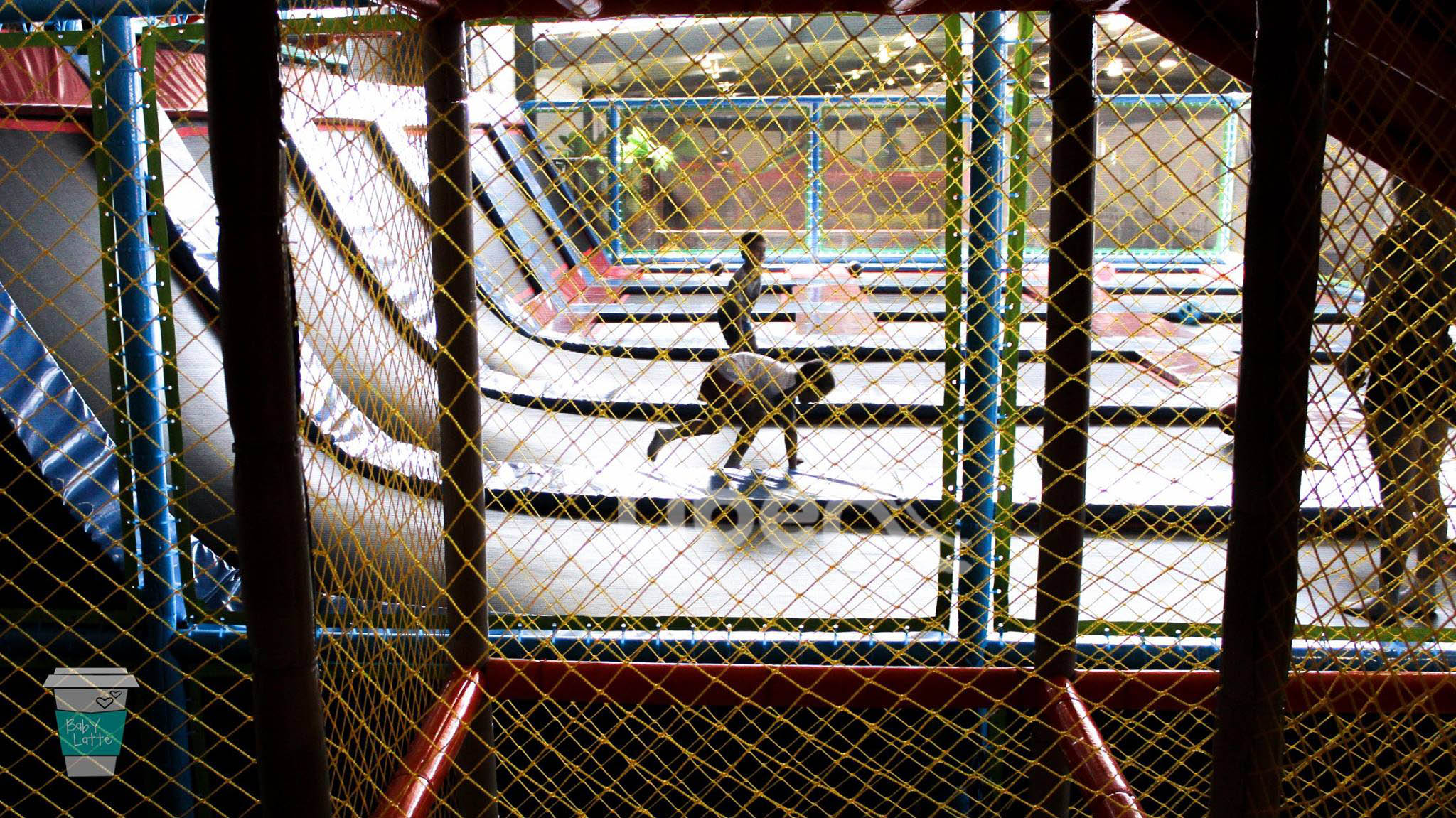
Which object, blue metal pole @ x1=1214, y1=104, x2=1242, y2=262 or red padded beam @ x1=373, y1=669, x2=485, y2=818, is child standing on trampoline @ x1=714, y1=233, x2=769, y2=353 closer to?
red padded beam @ x1=373, y1=669, x2=485, y2=818

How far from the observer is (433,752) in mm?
1632

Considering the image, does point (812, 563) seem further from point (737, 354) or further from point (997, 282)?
point (997, 282)

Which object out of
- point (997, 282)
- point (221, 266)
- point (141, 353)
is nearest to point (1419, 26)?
point (997, 282)

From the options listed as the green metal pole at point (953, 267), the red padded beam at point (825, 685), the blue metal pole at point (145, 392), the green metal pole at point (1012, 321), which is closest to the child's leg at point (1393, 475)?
the red padded beam at point (825, 685)

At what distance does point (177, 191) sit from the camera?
3.62 m

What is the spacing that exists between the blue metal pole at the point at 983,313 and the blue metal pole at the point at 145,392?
1.74 metres

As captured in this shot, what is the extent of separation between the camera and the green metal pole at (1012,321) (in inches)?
88.4

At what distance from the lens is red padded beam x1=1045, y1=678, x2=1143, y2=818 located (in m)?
1.51

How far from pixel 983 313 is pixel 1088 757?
0.99m

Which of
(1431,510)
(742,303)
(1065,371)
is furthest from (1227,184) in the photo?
(1431,510)

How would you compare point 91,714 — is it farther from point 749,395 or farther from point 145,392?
point 749,395

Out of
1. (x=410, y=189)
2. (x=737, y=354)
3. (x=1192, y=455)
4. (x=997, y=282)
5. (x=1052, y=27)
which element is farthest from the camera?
(x=1192, y=455)

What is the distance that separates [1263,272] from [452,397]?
1364 mm

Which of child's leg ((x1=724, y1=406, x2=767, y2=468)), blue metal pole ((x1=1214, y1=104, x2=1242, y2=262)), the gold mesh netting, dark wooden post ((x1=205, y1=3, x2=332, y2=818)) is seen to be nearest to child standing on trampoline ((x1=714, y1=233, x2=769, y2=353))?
the gold mesh netting
